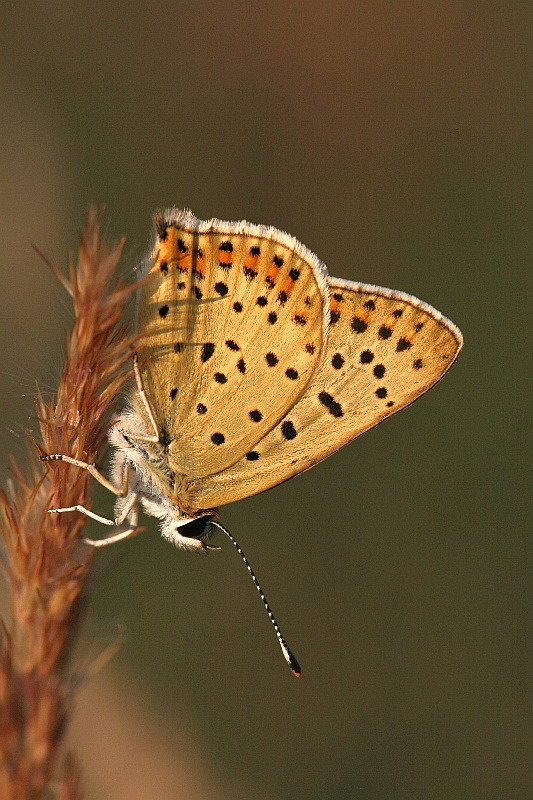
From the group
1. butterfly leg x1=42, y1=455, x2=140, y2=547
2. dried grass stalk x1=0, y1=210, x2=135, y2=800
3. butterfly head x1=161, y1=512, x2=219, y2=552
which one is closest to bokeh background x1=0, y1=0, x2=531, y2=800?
butterfly head x1=161, y1=512, x2=219, y2=552

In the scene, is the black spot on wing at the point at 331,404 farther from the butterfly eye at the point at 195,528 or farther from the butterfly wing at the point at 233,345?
the butterfly eye at the point at 195,528

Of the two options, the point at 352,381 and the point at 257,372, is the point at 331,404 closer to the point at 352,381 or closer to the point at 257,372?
the point at 352,381

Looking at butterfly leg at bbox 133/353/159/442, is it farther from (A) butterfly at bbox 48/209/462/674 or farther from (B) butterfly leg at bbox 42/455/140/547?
(B) butterfly leg at bbox 42/455/140/547

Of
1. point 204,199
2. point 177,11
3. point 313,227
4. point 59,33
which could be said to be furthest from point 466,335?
point 59,33

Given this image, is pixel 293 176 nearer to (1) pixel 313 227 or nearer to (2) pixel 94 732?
(1) pixel 313 227

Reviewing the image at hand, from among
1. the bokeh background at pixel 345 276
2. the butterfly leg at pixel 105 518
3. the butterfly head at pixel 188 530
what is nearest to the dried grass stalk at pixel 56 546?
the butterfly leg at pixel 105 518

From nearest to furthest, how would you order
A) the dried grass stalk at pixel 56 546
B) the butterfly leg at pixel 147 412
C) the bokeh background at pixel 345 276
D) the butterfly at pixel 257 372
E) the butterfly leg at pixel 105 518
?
the dried grass stalk at pixel 56 546
the butterfly leg at pixel 105 518
the butterfly leg at pixel 147 412
the butterfly at pixel 257 372
the bokeh background at pixel 345 276

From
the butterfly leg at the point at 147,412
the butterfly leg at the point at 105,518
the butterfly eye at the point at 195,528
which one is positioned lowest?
the butterfly eye at the point at 195,528
